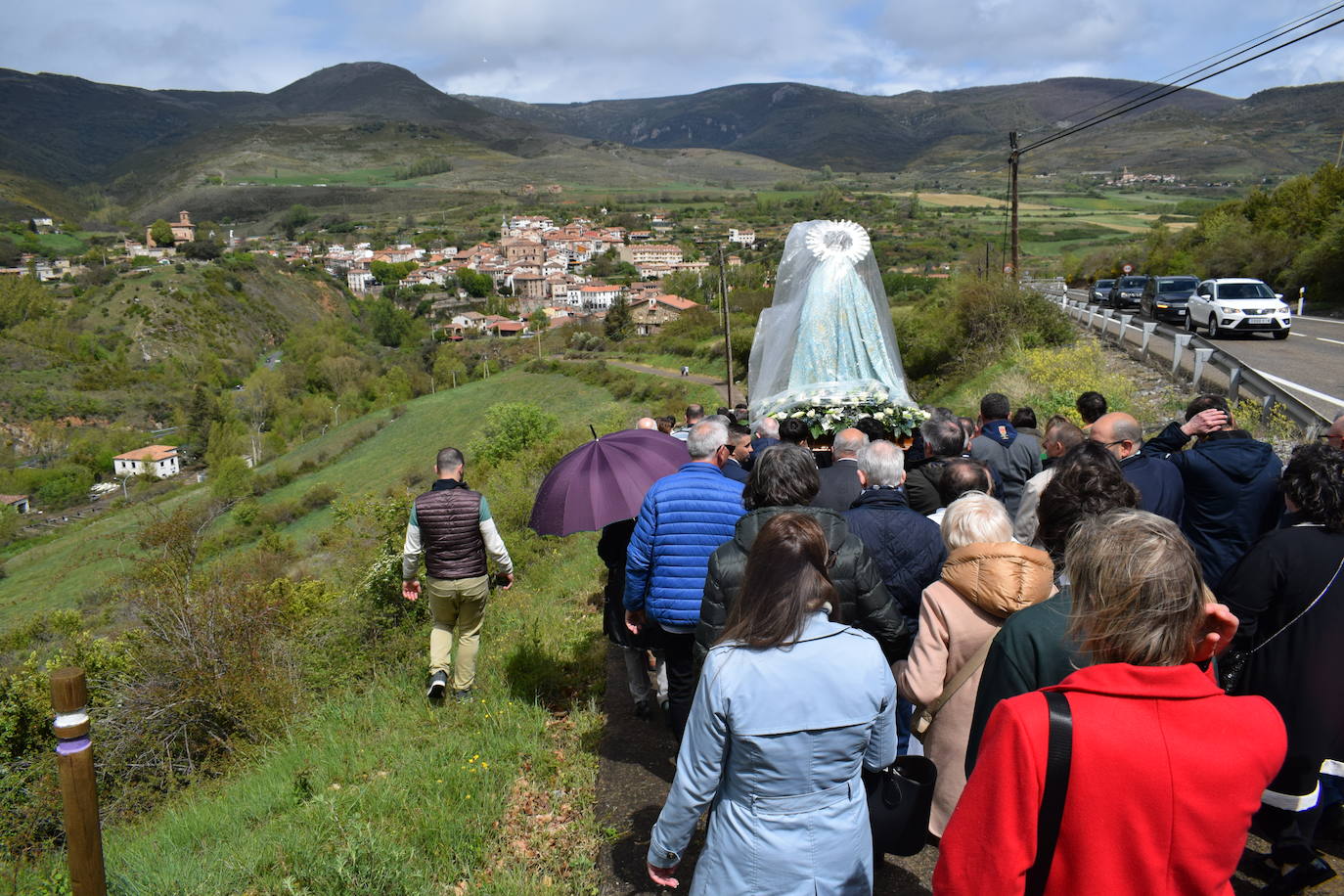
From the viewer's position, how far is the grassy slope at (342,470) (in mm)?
38562

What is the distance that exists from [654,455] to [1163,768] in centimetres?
356

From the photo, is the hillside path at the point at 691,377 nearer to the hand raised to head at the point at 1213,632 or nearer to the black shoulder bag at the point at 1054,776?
the hand raised to head at the point at 1213,632

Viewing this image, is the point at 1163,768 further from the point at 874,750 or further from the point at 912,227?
the point at 912,227

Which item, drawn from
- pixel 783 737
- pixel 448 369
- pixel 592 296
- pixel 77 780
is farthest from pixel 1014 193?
pixel 592 296

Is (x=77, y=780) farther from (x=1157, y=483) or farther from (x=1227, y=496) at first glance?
(x=1227, y=496)

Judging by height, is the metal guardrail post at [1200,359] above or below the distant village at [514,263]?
below

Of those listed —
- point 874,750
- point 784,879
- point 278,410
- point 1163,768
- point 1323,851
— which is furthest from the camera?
point 278,410

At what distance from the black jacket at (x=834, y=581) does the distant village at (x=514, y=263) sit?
95.1 metres

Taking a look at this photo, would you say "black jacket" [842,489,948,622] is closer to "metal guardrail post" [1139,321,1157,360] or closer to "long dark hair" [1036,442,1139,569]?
"long dark hair" [1036,442,1139,569]

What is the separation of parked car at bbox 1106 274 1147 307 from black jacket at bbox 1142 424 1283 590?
2428cm

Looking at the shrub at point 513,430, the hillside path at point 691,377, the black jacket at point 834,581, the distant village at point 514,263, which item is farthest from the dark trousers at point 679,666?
the distant village at point 514,263

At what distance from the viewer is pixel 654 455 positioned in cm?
484

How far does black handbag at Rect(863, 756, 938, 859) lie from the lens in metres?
2.49

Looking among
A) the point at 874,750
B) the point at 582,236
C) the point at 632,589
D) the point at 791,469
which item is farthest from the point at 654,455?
the point at 582,236
